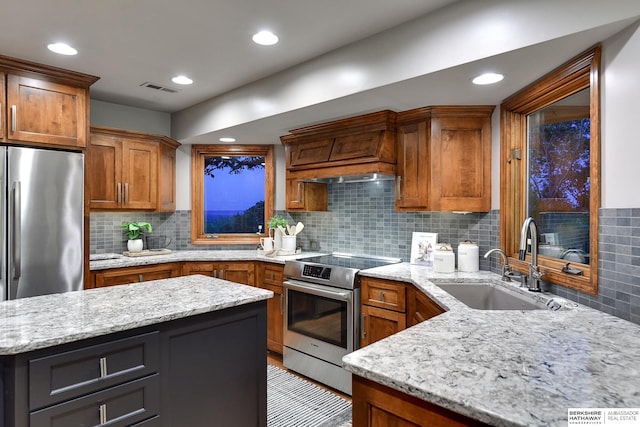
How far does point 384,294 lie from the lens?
271 centimetres

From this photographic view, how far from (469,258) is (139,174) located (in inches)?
127

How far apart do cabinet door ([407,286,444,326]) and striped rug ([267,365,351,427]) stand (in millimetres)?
813

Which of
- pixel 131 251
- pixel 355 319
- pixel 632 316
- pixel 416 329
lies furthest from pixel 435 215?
pixel 131 251

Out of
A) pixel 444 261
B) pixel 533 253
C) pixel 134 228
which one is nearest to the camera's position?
pixel 533 253

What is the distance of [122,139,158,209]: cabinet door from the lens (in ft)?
11.9

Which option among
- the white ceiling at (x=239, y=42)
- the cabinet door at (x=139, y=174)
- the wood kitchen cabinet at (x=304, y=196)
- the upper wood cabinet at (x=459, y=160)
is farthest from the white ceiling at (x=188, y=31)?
the wood kitchen cabinet at (x=304, y=196)

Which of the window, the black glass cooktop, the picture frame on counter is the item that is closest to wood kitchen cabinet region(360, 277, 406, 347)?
the black glass cooktop

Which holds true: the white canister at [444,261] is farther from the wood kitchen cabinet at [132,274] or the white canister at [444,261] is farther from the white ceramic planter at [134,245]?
the white ceramic planter at [134,245]

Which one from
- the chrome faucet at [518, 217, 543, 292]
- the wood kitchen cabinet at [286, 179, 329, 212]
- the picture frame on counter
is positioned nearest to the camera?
the chrome faucet at [518, 217, 543, 292]

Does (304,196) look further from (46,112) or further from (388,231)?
(46,112)

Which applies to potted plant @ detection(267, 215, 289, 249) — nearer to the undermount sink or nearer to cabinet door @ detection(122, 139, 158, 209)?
cabinet door @ detection(122, 139, 158, 209)

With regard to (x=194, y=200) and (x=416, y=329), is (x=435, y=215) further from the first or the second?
(x=194, y=200)

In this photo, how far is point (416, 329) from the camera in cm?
139

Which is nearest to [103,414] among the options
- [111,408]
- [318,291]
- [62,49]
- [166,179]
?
[111,408]
